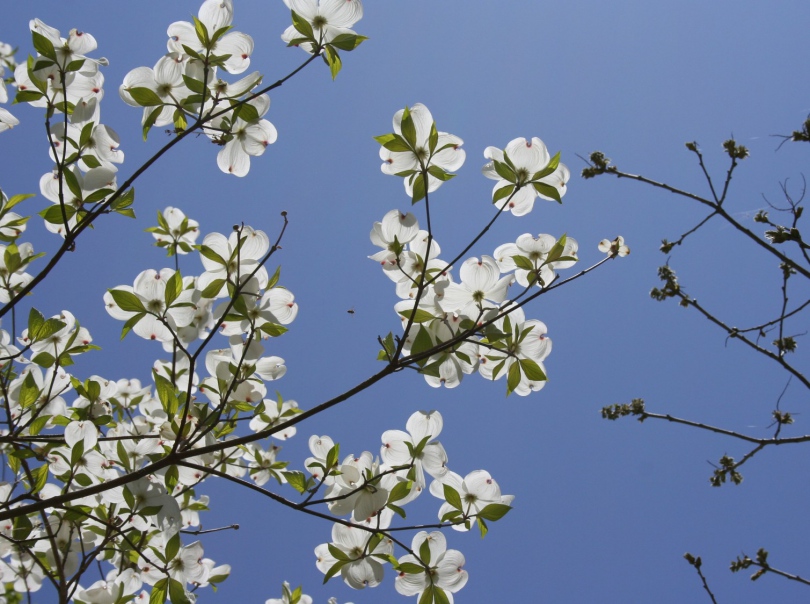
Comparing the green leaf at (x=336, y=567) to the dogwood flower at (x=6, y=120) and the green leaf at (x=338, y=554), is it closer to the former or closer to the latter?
the green leaf at (x=338, y=554)

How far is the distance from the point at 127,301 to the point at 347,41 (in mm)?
814

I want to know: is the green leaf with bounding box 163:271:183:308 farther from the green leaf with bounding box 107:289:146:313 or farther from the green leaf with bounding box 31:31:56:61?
the green leaf with bounding box 31:31:56:61

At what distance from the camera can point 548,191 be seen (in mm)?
1537

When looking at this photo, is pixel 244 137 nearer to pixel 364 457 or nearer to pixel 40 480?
pixel 364 457

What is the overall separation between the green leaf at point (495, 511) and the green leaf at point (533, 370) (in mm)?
339

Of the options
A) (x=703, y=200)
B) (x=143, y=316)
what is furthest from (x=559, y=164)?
(x=143, y=316)

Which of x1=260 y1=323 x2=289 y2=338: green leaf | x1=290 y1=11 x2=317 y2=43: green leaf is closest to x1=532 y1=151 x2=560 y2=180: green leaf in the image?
x1=290 y1=11 x2=317 y2=43: green leaf

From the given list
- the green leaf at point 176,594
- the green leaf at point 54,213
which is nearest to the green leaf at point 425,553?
the green leaf at point 176,594

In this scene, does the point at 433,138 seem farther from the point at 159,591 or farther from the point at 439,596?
the point at 159,591

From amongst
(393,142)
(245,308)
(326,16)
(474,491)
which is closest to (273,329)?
(245,308)

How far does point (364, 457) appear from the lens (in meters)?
1.65

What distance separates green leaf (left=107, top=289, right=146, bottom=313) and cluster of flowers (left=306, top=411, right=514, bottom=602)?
0.60 metres

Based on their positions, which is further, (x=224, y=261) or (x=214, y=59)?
(x=224, y=261)

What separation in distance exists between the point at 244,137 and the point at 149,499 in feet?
3.13
